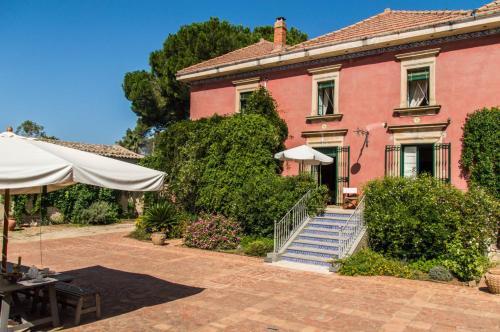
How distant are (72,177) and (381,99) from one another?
12.3 metres

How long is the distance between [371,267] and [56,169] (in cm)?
794

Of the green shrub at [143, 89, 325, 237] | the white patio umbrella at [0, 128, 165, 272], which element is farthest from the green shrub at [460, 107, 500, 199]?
the white patio umbrella at [0, 128, 165, 272]

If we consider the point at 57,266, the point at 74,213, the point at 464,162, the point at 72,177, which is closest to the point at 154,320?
the point at 72,177

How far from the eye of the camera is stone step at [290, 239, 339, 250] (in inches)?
475

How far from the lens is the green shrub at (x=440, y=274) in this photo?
32.8 ft

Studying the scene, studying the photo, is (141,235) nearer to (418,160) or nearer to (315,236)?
(315,236)

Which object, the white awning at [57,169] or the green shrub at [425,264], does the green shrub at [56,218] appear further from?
the green shrub at [425,264]

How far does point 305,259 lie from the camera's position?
11.8 metres

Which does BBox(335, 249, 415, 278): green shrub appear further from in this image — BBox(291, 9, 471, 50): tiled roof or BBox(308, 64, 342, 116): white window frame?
BBox(291, 9, 471, 50): tiled roof

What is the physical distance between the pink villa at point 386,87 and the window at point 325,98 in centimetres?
4

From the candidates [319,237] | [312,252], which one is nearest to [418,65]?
[319,237]

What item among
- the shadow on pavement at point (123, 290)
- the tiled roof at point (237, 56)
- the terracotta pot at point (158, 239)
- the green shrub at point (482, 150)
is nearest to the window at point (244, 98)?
the tiled roof at point (237, 56)

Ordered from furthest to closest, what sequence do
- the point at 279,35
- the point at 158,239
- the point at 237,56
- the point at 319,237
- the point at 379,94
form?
the point at 237,56 → the point at 279,35 → the point at 379,94 → the point at 158,239 → the point at 319,237

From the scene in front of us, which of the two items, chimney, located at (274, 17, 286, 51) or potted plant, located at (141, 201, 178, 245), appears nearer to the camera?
potted plant, located at (141, 201, 178, 245)
